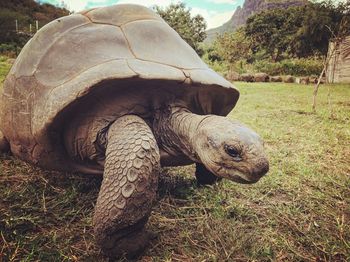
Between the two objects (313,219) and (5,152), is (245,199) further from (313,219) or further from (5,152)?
(5,152)

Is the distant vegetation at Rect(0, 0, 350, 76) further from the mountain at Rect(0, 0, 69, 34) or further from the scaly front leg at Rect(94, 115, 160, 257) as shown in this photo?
the scaly front leg at Rect(94, 115, 160, 257)

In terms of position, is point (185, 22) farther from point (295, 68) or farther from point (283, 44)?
point (295, 68)

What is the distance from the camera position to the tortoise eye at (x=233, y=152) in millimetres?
1438

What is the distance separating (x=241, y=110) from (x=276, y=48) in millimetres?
29386

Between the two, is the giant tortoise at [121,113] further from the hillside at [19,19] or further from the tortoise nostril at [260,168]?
the hillside at [19,19]

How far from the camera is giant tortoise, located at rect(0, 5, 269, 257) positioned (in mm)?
1445

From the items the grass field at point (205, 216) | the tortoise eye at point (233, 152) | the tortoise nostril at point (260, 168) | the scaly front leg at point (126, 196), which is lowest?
the grass field at point (205, 216)

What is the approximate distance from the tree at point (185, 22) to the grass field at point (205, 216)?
31.3 m

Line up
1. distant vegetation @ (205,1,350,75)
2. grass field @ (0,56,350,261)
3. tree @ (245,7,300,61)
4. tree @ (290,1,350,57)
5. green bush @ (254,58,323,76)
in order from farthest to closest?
1. tree @ (245,7,300,61)
2. tree @ (290,1,350,57)
3. distant vegetation @ (205,1,350,75)
4. green bush @ (254,58,323,76)
5. grass field @ (0,56,350,261)

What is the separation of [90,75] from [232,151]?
0.92 meters

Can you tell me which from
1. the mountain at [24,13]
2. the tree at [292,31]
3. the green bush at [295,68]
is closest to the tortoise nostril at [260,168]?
the green bush at [295,68]

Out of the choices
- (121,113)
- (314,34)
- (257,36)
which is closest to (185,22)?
(257,36)

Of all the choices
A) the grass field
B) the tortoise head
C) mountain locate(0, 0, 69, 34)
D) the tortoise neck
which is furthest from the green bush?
the tortoise head

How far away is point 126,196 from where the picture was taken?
1.40 metres
